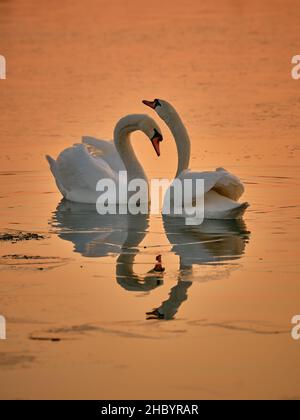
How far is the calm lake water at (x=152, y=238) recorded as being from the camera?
25.9 feet

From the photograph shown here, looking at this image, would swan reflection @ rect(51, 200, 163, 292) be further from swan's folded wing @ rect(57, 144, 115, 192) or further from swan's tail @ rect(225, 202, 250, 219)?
swan's tail @ rect(225, 202, 250, 219)

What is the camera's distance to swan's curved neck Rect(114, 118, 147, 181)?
14.2 meters

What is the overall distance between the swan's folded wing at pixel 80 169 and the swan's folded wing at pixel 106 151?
1.35 ft

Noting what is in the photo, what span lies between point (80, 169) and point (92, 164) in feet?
0.49

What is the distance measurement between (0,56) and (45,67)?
112 cm

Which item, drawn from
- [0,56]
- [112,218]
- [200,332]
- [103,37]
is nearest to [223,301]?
[200,332]
